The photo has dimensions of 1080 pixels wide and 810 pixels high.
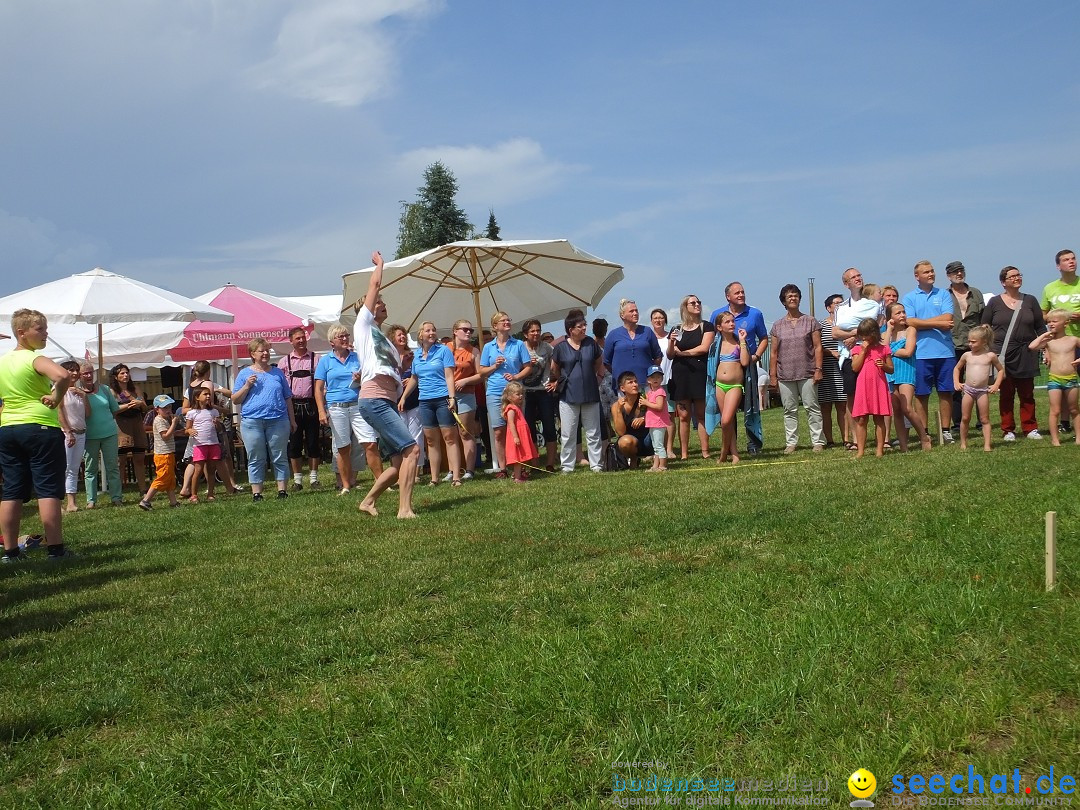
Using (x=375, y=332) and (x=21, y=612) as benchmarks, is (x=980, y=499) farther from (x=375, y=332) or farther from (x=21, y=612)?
(x=21, y=612)

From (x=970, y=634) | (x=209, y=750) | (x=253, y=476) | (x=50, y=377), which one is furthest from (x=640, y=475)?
(x=209, y=750)

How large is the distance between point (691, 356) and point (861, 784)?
1002 centimetres

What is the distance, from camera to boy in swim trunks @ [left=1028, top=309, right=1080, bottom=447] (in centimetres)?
1103

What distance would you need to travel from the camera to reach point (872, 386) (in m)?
11.0

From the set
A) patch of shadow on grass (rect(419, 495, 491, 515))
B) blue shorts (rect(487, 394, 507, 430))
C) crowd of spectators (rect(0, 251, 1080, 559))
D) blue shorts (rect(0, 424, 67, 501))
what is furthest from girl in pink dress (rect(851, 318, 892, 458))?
blue shorts (rect(0, 424, 67, 501))

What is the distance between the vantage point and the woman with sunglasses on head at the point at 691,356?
12617mm

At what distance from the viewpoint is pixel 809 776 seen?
2934 millimetres

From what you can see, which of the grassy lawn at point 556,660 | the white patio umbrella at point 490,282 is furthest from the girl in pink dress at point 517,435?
the grassy lawn at point 556,660

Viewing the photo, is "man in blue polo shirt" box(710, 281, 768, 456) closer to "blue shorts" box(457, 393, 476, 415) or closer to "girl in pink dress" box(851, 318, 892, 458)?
"girl in pink dress" box(851, 318, 892, 458)

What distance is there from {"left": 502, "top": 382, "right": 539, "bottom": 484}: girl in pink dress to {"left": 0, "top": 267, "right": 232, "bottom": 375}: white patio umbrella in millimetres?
5771

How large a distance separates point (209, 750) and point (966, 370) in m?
10.4

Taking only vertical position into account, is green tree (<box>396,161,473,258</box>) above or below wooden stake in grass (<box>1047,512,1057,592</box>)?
above

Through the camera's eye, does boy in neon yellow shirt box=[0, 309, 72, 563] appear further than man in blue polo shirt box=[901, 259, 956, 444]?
No

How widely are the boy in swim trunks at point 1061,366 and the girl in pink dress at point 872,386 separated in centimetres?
193
